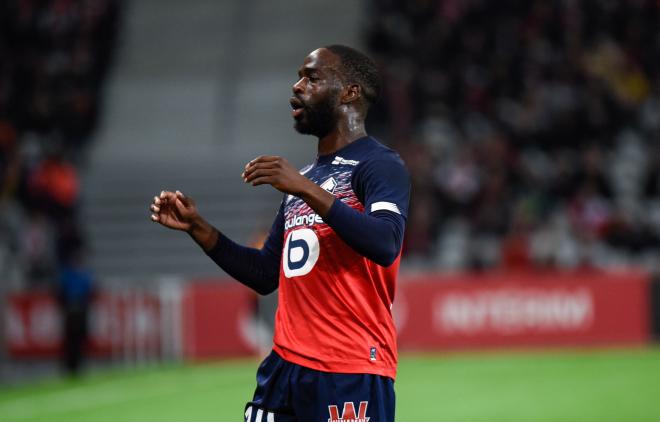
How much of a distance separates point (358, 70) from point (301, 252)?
0.71 metres

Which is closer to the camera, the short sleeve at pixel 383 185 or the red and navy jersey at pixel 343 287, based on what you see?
the short sleeve at pixel 383 185

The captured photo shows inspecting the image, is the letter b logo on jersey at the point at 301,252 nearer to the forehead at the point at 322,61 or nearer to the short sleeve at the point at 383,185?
the short sleeve at the point at 383,185

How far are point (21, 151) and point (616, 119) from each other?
10.4 metres

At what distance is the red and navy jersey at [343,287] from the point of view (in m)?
4.12

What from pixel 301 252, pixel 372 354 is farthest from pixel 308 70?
pixel 372 354

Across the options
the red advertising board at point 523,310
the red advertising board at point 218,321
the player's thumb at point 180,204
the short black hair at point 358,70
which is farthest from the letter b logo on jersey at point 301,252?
the red advertising board at point 523,310

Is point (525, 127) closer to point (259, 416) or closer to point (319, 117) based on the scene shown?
point (319, 117)

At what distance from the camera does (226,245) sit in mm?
4641

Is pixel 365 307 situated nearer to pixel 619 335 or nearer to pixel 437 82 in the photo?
pixel 619 335

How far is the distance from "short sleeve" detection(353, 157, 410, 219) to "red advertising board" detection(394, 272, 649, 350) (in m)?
12.5

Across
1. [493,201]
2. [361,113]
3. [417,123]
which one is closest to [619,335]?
[493,201]

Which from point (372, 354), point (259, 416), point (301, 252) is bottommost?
point (259, 416)

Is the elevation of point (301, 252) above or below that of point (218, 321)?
above

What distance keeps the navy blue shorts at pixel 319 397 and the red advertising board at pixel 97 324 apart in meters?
11.9
